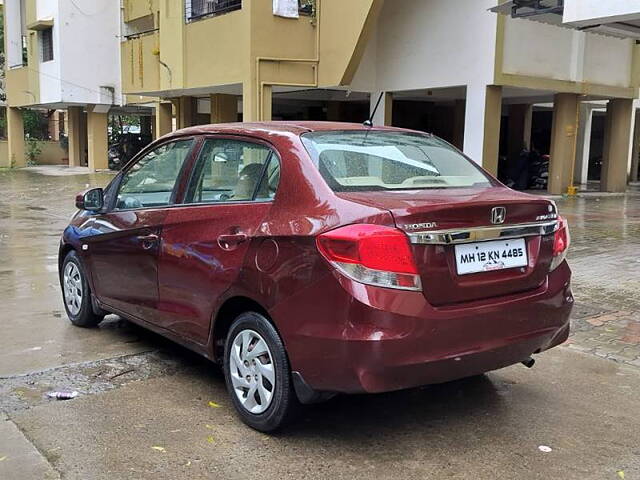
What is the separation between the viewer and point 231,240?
12.8 ft

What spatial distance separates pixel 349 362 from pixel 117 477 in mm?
1221

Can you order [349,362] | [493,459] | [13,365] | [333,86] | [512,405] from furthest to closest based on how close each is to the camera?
[333,86]
[13,365]
[512,405]
[493,459]
[349,362]

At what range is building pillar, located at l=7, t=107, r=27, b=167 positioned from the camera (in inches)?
1300

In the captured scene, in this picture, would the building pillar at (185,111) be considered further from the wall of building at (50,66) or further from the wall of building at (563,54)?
the wall of building at (563,54)

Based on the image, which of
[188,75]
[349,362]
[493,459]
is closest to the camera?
[349,362]

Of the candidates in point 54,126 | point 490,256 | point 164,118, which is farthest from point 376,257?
point 54,126

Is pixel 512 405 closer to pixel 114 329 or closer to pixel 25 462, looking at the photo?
pixel 25 462

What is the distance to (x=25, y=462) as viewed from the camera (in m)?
3.44

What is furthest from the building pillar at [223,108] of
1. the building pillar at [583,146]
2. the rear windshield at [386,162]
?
the rear windshield at [386,162]

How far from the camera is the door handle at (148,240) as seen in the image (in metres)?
4.58

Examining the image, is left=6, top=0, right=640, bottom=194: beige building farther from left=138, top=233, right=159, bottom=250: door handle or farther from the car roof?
left=138, top=233, right=159, bottom=250: door handle

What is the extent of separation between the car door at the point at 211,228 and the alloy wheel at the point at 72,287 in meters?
1.49

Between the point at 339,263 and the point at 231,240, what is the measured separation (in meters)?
0.83

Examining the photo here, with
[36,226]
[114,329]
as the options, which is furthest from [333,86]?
[114,329]
